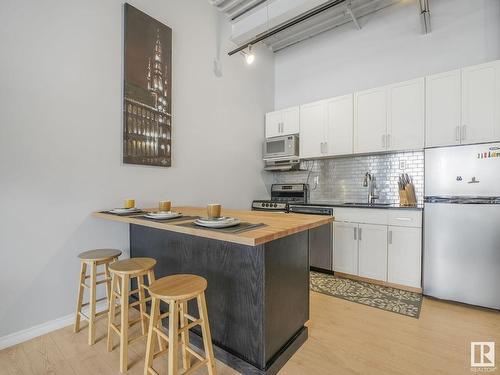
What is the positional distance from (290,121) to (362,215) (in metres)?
1.86

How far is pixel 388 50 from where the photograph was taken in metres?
3.45

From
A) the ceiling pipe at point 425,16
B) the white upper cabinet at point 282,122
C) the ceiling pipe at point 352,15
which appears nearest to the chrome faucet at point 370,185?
the white upper cabinet at point 282,122

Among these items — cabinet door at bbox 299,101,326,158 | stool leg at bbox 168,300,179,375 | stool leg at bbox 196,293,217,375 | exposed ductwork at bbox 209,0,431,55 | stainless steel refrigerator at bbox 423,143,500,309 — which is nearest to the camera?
stool leg at bbox 168,300,179,375

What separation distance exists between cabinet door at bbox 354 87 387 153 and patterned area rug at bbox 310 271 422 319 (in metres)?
1.70

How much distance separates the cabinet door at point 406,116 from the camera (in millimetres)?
2863

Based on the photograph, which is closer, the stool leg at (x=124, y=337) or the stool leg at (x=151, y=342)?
the stool leg at (x=151, y=342)

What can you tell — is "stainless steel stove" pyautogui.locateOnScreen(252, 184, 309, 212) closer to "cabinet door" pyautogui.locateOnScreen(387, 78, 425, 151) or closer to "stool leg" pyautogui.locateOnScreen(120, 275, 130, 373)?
"cabinet door" pyautogui.locateOnScreen(387, 78, 425, 151)

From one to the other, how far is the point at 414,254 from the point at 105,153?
3352 millimetres

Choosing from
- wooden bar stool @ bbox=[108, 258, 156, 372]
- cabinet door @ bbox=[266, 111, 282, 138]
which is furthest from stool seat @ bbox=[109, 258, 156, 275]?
cabinet door @ bbox=[266, 111, 282, 138]

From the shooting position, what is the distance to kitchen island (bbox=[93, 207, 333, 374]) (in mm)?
1456

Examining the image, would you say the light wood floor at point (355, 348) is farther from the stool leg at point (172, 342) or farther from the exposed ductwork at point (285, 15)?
the exposed ductwork at point (285, 15)

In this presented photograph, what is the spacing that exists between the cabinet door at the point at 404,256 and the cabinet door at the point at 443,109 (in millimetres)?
1047

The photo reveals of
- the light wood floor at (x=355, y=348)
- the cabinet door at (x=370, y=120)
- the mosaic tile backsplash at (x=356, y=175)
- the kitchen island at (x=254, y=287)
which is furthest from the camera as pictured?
the mosaic tile backsplash at (x=356, y=175)

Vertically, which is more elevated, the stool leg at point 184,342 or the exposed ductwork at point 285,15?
the exposed ductwork at point 285,15
